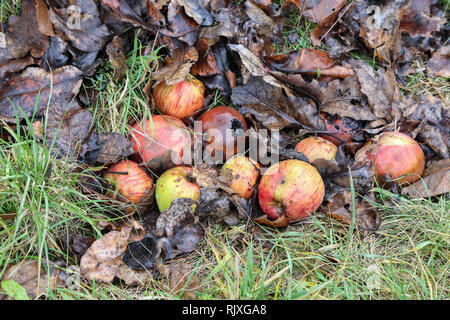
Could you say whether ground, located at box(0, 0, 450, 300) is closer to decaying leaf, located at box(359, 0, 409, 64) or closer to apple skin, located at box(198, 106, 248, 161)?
apple skin, located at box(198, 106, 248, 161)

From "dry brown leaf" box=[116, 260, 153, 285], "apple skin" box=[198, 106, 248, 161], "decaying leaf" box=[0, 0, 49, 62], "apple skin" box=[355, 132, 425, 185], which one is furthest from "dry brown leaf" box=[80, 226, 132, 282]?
"apple skin" box=[355, 132, 425, 185]

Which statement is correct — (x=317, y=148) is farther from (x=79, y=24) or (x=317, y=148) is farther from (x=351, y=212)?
(x=79, y=24)

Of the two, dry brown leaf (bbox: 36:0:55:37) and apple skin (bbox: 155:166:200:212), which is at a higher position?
dry brown leaf (bbox: 36:0:55:37)

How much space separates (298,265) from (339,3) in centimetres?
194

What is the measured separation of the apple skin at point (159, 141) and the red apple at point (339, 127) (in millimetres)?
927

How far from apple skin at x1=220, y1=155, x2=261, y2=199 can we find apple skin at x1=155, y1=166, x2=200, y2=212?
0.64 ft

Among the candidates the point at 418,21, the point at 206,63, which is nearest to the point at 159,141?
the point at 206,63

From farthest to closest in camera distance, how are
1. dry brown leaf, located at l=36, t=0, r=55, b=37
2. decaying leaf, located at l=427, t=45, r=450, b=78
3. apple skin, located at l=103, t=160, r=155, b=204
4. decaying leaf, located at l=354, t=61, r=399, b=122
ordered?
1. decaying leaf, located at l=427, t=45, r=450, b=78
2. decaying leaf, located at l=354, t=61, r=399, b=122
3. dry brown leaf, located at l=36, t=0, r=55, b=37
4. apple skin, located at l=103, t=160, r=155, b=204

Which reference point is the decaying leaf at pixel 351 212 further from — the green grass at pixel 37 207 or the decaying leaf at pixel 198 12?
the decaying leaf at pixel 198 12

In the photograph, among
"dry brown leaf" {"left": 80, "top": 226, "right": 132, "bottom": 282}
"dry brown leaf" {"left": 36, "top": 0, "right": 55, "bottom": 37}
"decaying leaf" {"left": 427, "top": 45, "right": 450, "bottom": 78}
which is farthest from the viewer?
"decaying leaf" {"left": 427, "top": 45, "right": 450, "bottom": 78}

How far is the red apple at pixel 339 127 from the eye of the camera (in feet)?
8.48

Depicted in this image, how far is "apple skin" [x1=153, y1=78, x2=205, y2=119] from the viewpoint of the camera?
8.45 feet

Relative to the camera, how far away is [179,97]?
8.45 ft
